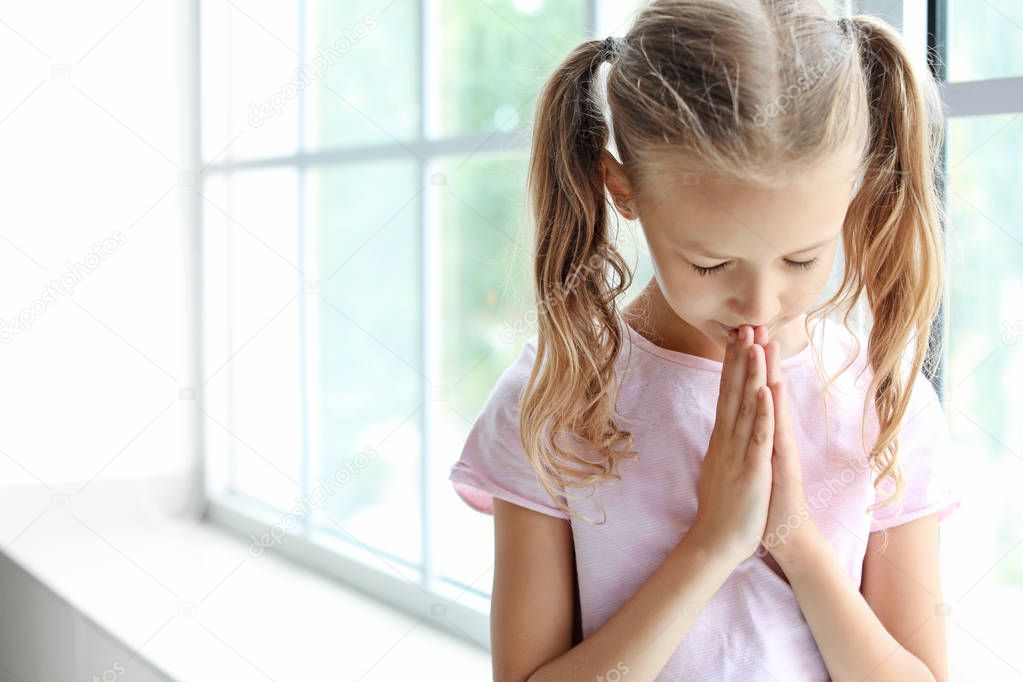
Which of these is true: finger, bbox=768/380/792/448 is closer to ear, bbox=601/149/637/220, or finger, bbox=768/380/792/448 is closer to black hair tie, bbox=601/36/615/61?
ear, bbox=601/149/637/220

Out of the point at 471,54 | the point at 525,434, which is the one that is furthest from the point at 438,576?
the point at 471,54

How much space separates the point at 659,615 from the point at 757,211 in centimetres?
39

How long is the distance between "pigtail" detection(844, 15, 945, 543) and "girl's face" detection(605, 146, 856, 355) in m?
0.09

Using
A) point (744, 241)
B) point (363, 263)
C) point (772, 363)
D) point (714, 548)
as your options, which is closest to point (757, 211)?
point (744, 241)

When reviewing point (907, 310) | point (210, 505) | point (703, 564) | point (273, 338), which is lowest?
point (210, 505)

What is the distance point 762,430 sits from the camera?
2.92 feet

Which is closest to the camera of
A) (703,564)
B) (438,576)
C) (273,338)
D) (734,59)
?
(734,59)

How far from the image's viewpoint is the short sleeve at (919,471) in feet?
3.20

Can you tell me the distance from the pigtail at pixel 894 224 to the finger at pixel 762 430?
12 cm

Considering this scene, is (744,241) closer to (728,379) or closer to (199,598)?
(728,379)

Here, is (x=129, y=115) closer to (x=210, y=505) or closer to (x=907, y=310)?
(x=210, y=505)

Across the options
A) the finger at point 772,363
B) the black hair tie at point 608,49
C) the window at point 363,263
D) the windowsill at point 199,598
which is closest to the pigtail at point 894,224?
the finger at point 772,363

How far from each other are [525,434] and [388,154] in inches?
40.9

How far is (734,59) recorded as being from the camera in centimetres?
80
